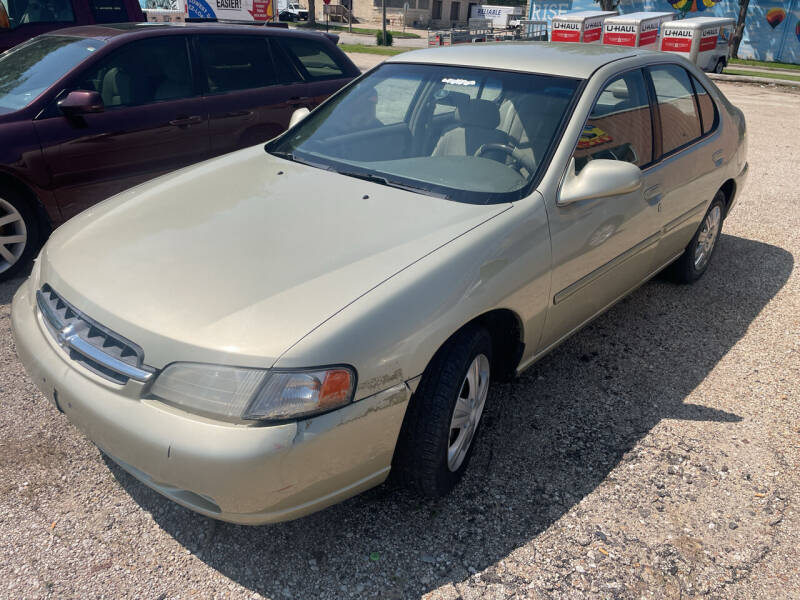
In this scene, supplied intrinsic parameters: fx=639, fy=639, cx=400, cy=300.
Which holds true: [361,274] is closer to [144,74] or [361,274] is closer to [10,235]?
[10,235]

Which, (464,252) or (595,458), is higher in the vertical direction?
(464,252)

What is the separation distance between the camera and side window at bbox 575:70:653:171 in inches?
119

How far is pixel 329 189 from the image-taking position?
284cm

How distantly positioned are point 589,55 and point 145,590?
3.17 m

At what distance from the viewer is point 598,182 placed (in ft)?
8.93

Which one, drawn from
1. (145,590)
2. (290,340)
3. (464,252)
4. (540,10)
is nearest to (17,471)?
(145,590)

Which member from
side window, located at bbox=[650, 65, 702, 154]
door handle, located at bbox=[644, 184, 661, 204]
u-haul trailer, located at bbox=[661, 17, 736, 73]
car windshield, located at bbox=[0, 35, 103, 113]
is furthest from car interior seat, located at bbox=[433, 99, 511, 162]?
u-haul trailer, located at bbox=[661, 17, 736, 73]

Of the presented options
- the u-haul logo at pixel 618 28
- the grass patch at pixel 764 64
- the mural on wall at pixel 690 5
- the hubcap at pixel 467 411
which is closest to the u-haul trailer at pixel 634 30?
the u-haul logo at pixel 618 28

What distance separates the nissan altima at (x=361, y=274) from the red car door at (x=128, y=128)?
1.71m

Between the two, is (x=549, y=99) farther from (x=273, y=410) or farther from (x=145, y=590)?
(x=145, y=590)

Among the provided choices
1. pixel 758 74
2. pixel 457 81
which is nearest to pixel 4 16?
pixel 457 81

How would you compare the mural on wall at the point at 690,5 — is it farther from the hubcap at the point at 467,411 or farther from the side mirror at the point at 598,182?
the hubcap at the point at 467,411

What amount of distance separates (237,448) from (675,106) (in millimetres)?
3314

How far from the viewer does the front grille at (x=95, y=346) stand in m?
2.03
